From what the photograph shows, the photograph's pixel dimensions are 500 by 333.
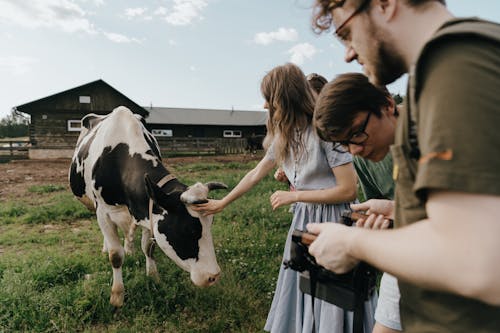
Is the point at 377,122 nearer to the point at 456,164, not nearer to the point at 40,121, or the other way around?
the point at 456,164

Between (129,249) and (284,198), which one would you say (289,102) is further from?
(129,249)

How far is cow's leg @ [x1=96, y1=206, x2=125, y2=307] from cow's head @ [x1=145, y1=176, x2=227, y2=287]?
92 cm

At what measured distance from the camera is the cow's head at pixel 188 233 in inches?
121

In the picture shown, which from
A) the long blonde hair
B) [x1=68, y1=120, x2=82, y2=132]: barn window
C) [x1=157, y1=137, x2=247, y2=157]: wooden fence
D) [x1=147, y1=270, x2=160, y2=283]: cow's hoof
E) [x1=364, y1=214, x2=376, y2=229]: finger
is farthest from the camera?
[x1=157, y1=137, x2=247, y2=157]: wooden fence

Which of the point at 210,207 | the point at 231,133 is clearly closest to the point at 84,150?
the point at 210,207

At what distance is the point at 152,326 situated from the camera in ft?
10.5

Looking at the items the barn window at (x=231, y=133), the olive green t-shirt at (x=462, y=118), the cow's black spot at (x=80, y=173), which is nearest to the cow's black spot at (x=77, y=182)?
the cow's black spot at (x=80, y=173)

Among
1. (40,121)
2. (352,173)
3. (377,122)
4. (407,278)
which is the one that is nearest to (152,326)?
(352,173)

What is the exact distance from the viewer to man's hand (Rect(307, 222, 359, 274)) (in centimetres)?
92

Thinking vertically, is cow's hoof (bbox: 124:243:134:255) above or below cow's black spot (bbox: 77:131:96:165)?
below

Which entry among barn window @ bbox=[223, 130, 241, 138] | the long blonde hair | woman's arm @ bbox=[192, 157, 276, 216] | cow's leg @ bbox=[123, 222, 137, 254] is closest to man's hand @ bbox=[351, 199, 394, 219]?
the long blonde hair

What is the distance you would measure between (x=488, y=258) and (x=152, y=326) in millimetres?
3186

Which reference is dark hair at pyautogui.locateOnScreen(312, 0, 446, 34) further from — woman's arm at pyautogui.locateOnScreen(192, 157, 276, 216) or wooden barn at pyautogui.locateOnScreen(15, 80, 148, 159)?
wooden barn at pyautogui.locateOnScreen(15, 80, 148, 159)

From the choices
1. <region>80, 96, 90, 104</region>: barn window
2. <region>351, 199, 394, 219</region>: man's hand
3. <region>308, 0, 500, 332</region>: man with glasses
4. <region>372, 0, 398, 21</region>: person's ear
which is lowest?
<region>351, 199, 394, 219</region>: man's hand
